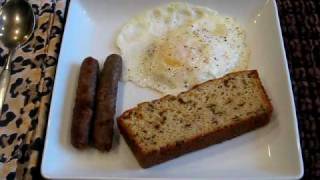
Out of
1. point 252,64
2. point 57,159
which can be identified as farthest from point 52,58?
point 252,64

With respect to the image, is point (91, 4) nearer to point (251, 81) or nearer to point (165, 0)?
point (165, 0)

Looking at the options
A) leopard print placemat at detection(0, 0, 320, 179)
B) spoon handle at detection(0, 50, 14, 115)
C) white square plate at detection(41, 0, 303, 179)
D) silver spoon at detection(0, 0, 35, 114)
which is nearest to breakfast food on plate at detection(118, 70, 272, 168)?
white square plate at detection(41, 0, 303, 179)

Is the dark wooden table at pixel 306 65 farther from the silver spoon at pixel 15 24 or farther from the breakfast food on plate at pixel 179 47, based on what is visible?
the silver spoon at pixel 15 24

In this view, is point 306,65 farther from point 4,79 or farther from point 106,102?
point 4,79

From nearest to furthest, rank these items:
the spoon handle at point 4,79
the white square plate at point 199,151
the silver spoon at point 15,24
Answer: the white square plate at point 199,151, the spoon handle at point 4,79, the silver spoon at point 15,24

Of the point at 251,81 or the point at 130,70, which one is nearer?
the point at 251,81

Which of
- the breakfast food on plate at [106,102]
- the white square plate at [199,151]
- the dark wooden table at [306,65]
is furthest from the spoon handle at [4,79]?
the dark wooden table at [306,65]

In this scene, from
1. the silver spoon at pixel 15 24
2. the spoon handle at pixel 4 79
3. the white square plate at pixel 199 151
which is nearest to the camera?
the white square plate at pixel 199 151

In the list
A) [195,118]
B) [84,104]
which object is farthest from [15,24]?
[195,118]
